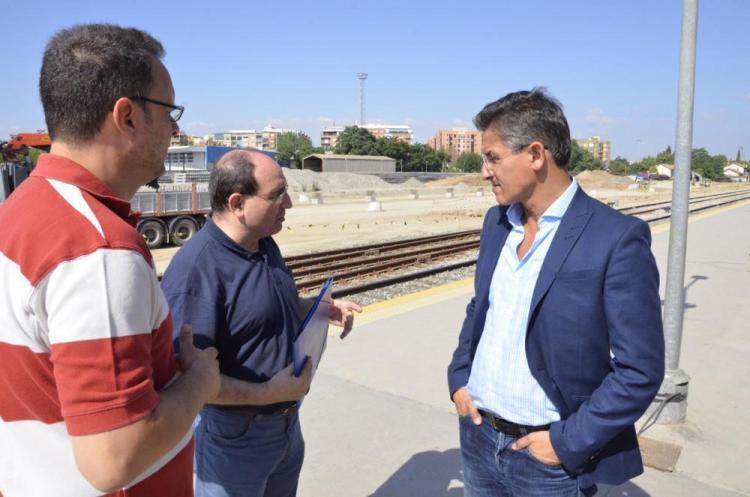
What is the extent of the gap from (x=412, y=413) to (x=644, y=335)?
2920mm

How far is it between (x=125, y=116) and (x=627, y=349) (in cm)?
172

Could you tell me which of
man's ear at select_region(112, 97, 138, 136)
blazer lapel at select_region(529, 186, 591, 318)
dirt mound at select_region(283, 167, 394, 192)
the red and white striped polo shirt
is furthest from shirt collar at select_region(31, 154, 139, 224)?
dirt mound at select_region(283, 167, 394, 192)

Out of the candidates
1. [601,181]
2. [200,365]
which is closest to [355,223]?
[200,365]

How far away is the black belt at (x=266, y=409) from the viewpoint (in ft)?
7.72

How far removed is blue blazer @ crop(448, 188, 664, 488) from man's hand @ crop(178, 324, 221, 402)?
1180 millimetres

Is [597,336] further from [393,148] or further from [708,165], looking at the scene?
[708,165]

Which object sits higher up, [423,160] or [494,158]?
[423,160]

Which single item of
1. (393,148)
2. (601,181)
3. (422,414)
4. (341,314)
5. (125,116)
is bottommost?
(422,414)

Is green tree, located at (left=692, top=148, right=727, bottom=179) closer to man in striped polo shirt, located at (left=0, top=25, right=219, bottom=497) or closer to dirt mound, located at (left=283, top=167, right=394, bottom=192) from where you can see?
dirt mound, located at (left=283, top=167, right=394, bottom=192)

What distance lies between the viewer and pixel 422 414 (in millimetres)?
4660

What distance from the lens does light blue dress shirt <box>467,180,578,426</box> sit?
227 cm

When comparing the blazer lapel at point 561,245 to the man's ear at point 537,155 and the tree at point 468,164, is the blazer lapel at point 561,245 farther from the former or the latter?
the tree at point 468,164

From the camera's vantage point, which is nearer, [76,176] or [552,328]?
[76,176]

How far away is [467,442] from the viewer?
2.60m
